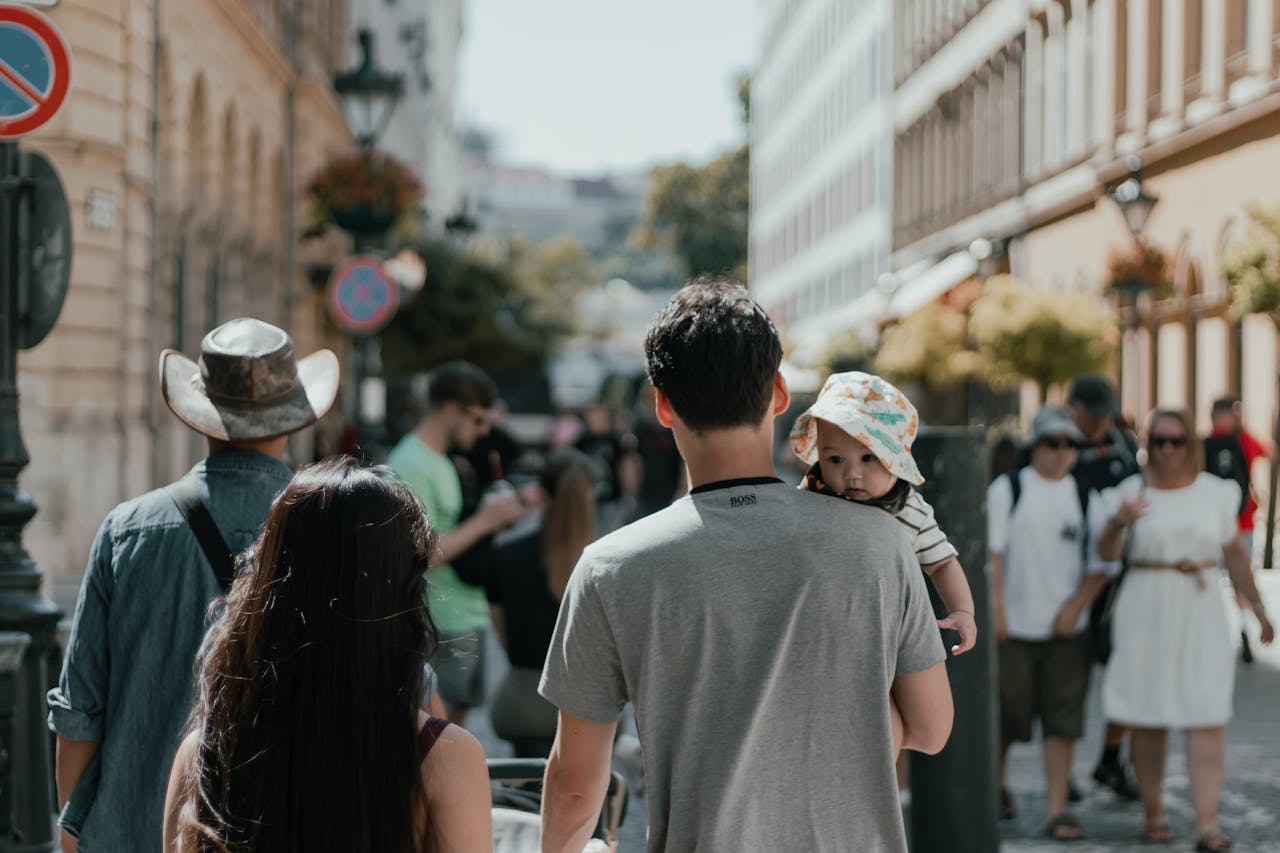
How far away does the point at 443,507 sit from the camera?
7.40 m

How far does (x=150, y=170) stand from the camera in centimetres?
1880

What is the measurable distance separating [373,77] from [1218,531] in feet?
41.8

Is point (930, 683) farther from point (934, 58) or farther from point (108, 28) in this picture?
point (934, 58)

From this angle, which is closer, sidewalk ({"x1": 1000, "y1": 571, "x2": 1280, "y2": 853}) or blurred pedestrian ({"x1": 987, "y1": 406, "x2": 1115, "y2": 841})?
sidewalk ({"x1": 1000, "y1": 571, "x2": 1280, "y2": 853})

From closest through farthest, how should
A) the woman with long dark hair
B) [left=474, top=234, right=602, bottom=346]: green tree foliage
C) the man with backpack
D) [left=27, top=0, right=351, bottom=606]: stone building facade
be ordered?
1. the woman with long dark hair
2. the man with backpack
3. [left=27, top=0, right=351, bottom=606]: stone building facade
4. [left=474, top=234, right=602, bottom=346]: green tree foliage

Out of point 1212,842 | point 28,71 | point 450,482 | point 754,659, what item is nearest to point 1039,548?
point 1212,842

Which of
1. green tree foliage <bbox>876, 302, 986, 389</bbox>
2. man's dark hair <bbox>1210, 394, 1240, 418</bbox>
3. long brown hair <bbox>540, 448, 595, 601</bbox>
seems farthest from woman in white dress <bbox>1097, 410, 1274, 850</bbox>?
green tree foliage <bbox>876, 302, 986, 389</bbox>

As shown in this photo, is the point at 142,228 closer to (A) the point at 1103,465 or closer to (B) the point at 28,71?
(A) the point at 1103,465

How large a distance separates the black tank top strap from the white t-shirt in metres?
5.63

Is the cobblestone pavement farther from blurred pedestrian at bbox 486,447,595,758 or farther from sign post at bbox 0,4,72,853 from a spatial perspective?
sign post at bbox 0,4,72,853

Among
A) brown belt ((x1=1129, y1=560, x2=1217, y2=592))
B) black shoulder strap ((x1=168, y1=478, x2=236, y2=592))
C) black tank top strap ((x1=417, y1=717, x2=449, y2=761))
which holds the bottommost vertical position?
brown belt ((x1=1129, y1=560, x2=1217, y2=592))

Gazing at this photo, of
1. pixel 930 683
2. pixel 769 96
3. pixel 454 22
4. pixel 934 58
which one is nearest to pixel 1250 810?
pixel 930 683

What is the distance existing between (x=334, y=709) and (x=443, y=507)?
4.83 m

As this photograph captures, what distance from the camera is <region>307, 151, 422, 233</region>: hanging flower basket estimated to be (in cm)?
2114
